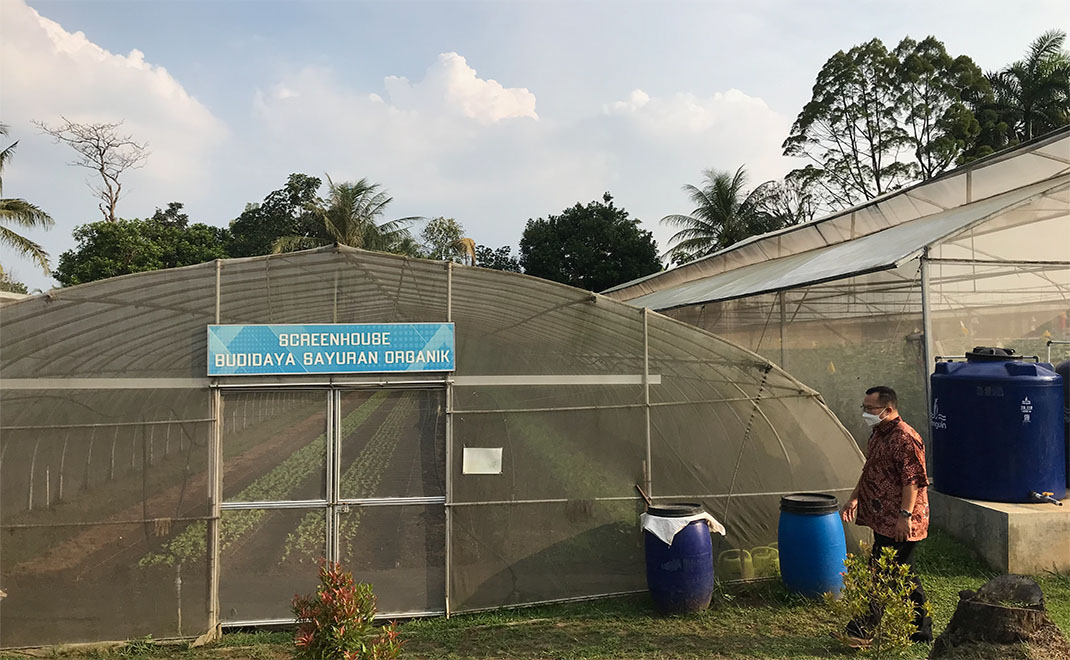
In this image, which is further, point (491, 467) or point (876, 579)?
point (491, 467)

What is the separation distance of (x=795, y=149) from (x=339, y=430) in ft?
97.4

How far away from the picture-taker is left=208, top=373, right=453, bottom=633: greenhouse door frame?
6.44 meters

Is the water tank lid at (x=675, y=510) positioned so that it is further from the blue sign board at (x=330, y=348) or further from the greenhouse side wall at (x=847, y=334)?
the greenhouse side wall at (x=847, y=334)

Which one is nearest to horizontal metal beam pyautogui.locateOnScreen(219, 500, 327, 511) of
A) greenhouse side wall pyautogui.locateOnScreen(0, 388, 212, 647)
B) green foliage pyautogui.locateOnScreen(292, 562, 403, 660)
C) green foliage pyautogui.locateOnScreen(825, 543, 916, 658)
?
greenhouse side wall pyautogui.locateOnScreen(0, 388, 212, 647)

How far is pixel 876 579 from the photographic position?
5375 mm

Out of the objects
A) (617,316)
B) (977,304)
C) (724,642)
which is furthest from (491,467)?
(977,304)

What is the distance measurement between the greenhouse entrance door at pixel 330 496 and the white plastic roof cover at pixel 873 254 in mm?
5598

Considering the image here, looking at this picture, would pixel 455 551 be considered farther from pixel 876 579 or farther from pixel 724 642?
pixel 876 579

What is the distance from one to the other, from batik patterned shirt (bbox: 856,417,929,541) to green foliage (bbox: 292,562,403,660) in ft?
12.1

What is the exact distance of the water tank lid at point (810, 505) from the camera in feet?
22.1

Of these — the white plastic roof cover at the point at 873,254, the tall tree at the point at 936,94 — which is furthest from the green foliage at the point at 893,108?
the white plastic roof cover at the point at 873,254

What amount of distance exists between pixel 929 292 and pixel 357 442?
263 inches

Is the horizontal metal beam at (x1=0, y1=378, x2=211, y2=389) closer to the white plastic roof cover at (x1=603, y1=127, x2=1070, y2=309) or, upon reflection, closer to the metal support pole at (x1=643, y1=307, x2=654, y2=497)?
the metal support pole at (x1=643, y1=307, x2=654, y2=497)

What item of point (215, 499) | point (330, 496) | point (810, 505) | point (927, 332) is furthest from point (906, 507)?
point (215, 499)
